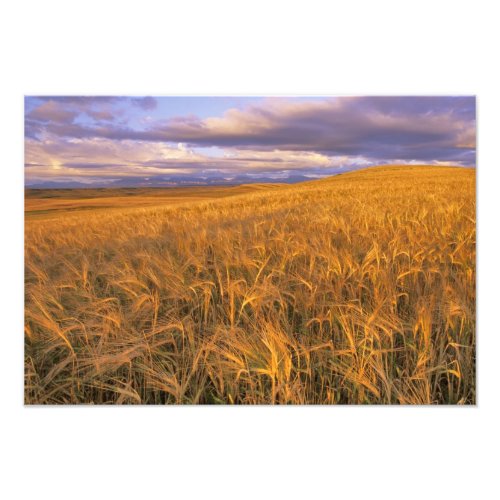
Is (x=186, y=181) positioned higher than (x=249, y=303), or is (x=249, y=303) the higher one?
(x=186, y=181)

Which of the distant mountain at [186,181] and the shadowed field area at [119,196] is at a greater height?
the distant mountain at [186,181]

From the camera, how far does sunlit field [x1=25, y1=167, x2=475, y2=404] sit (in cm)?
A: 227

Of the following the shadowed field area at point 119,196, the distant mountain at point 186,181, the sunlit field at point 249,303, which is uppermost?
the distant mountain at point 186,181

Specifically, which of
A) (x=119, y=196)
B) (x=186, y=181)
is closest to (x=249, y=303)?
(x=186, y=181)

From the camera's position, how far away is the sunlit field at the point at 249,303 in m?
2.27

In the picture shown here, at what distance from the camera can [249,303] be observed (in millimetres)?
2385

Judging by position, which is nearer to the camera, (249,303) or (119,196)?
(249,303)

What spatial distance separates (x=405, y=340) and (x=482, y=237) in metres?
0.79

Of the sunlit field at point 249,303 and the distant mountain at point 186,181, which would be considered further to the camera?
the distant mountain at point 186,181

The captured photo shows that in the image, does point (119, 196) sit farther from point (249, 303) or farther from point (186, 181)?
point (249, 303)
